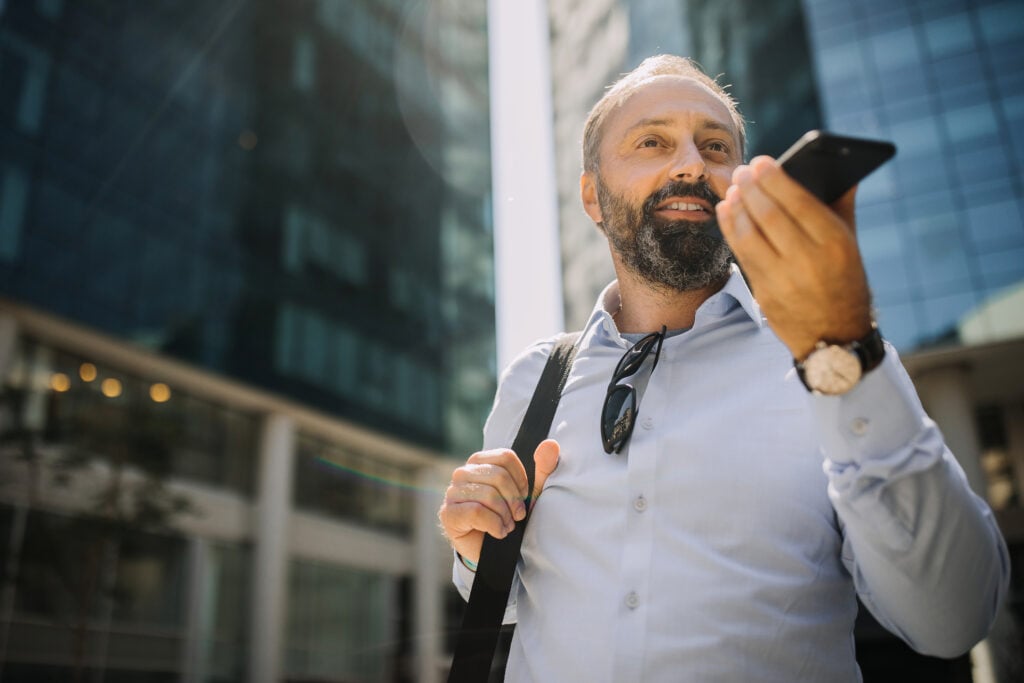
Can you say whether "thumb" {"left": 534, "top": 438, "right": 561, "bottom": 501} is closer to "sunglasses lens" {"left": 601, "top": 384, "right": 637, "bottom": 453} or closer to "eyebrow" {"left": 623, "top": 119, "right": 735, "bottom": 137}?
"sunglasses lens" {"left": 601, "top": 384, "right": 637, "bottom": 453}

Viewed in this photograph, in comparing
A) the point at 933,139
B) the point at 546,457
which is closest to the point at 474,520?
the point at 546,457

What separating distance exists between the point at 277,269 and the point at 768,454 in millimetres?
26943

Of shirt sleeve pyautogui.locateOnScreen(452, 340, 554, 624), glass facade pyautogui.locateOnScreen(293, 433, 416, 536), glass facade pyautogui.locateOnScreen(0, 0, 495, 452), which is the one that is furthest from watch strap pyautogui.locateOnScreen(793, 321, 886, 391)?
glass facade pyautogui.locateOnScreen(293, 433, 416, 536)

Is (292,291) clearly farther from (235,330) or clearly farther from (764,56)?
(764,56)

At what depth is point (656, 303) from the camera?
7.06 feet

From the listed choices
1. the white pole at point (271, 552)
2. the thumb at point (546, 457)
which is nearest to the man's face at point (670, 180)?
the thumb at point (546, 457)

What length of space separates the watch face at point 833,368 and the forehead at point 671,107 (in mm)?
1017

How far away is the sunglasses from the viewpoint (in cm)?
183

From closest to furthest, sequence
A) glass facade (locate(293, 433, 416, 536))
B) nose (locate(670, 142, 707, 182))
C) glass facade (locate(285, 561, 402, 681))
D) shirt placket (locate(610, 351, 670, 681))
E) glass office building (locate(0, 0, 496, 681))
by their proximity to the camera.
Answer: shirt placket (locate(610, 351, 670, 681)) < nose (locate(670, 142, 707, 182)) < glass office building (locate(0, 0, 496, 681)) < glass facade (locate(285, 561, 402, 681)) < glass facade (locate(293, 433, 416, 536))

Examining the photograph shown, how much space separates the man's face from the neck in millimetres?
43

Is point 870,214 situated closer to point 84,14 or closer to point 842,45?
point 842,45

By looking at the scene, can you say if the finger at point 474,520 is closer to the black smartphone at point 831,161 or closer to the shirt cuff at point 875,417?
the shirt cuff at point 875,417

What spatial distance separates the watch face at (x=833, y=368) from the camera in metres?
1.18

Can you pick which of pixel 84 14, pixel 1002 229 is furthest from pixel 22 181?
pixel 1002 229
